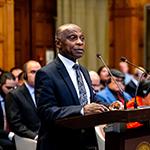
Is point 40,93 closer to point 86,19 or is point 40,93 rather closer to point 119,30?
point 86,19

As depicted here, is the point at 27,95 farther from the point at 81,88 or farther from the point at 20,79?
the point at 81,88

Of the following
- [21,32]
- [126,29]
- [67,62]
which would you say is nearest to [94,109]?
[67,62]

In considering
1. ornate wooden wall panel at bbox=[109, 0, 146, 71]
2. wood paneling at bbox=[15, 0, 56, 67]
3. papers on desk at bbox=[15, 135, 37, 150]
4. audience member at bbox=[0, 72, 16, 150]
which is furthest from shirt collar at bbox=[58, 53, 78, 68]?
ornate wooden wall panel at bbox=[109, 0, 146, 71]

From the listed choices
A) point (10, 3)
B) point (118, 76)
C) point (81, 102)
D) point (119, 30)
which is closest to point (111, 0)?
point (119, 30)

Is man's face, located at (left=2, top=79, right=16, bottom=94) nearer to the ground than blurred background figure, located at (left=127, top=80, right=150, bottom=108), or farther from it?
nearer to the ground

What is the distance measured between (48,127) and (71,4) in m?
5.11

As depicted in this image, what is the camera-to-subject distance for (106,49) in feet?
26.4

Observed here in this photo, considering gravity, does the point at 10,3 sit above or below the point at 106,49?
above

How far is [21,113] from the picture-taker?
438 cm

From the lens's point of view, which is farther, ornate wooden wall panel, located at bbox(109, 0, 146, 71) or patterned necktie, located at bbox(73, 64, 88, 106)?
ornate wooden wall panel, located at bbox(109, 0, 146, 71)

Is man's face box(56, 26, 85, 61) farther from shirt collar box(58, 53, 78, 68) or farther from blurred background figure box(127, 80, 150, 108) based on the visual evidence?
blurred background figure box(127, 80, 150, 108)

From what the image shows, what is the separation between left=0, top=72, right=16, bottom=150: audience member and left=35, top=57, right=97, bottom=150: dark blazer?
7.01 feet

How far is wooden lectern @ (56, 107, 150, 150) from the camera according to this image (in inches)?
83.7

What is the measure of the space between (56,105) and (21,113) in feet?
6.53
